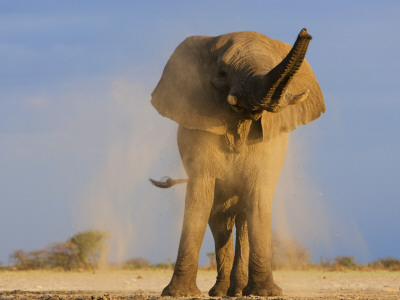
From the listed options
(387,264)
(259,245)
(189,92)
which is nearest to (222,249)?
(259,245)

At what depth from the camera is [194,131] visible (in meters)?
11.7

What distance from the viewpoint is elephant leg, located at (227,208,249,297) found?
487 inches

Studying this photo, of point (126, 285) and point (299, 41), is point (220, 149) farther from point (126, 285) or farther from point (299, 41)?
point (126, 285)

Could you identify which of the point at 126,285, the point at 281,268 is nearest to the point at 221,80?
the point at 126,285

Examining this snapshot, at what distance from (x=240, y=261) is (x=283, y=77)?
3899 mm

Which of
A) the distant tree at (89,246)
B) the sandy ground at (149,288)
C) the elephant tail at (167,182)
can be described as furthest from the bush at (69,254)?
the elephant tail at (167,182)

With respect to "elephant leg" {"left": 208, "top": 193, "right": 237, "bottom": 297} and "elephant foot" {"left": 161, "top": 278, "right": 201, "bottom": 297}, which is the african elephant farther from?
"elephant leg" {"left": 208, "top": 193, "right": 237, "bottom": 297}

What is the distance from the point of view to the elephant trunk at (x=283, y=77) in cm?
904

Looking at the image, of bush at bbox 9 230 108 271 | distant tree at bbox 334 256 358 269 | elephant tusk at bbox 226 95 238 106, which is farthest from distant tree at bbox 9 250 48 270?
elephant tusk at bbox 226 95 238 106

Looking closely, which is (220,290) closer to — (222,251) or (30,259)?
(222,251)

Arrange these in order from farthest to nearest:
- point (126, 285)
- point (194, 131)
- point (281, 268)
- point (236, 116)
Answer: point (281, 268) < point (126, 285) < point (194, 131) < point (236, 116)

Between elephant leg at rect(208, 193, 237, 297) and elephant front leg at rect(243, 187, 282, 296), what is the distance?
1.48 metres

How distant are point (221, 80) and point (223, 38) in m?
0.69

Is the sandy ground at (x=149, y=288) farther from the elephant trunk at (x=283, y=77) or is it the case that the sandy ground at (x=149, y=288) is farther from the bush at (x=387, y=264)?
the bush at (x=387, y=264)
